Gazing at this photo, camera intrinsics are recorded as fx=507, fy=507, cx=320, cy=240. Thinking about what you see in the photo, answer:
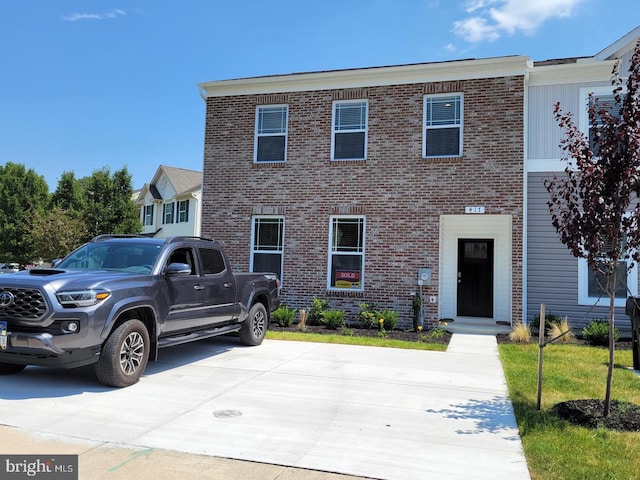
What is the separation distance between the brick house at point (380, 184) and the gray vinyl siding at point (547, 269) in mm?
514

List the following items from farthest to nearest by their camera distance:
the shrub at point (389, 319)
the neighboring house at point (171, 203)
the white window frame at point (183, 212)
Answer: the white window frame at point (183, 212), the neighboring house at point (171, 203), the shrub at point (389, 319)

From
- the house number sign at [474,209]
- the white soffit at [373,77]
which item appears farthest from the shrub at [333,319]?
the white soffit at [373,77]

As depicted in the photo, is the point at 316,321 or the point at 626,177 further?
the point at 316,321

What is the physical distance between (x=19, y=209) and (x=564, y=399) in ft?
122

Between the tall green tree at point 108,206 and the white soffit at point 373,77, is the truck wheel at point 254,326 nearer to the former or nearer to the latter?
the white soffit at point 373,77

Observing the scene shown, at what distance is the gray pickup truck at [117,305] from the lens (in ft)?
19.0

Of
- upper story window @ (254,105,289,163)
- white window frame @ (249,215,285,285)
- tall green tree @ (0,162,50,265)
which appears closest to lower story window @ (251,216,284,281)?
white window frame @ (249,215,285,285)

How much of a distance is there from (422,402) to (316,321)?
274 inches

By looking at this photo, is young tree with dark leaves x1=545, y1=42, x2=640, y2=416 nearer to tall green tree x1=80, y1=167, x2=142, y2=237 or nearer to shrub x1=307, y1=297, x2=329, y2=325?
shrub x1=307, y1=297, x2=329, y2=325

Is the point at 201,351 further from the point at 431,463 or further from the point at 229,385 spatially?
the point at 431,463

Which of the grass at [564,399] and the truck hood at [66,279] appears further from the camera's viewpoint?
the truck hood at [66,279]

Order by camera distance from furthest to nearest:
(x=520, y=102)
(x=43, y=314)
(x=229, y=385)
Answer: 1. (x=520, y=102)
2. (x=229, y=385)
3. (x=43, y=314)

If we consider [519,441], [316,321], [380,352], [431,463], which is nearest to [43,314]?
[431,463]

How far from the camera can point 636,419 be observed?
17.4 feet
